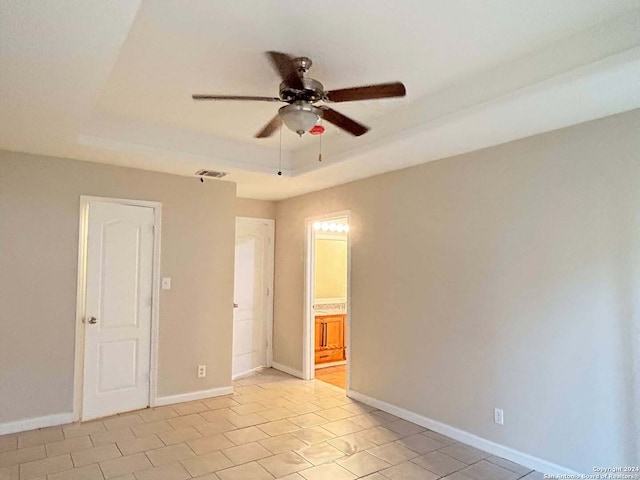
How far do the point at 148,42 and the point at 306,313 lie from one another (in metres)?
3.85

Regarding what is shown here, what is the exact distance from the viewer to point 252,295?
5941 millimetres

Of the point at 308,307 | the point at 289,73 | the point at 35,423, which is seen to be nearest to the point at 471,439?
the point at 308,307

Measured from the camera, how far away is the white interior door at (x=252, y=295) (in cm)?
575

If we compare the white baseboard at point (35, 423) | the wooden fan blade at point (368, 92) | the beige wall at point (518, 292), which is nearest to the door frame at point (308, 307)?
the beige wall at point (518, 292)

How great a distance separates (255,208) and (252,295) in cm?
124

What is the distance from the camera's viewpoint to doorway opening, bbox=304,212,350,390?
5.54 m

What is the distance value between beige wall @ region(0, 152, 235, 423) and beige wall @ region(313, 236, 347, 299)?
7.75 ft

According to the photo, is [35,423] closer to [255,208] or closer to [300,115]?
[255,208]

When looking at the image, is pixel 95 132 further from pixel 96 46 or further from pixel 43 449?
pixel 43 449

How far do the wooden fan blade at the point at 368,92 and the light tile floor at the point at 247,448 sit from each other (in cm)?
249

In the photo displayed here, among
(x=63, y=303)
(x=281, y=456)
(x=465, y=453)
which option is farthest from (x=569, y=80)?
(x=63, y=303)

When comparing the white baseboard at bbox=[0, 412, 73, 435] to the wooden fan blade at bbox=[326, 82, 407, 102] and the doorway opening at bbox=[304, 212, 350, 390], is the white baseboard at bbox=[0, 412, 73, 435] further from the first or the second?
the wooden fan blade at bbox=[326, 82, 407, 102]

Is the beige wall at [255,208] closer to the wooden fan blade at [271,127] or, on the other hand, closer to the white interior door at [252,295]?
the white interior door at [252,295]

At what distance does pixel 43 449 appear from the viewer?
130 inches
